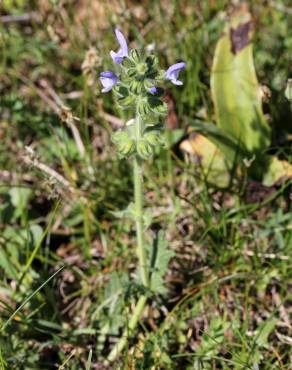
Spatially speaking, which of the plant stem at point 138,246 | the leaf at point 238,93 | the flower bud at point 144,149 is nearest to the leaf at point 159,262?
the plant stem at point 138,246

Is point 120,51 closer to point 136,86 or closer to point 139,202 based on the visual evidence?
point 136,86

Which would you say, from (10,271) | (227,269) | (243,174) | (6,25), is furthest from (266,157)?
(6,25)

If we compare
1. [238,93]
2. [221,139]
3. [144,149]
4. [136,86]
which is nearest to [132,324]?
[144,149]

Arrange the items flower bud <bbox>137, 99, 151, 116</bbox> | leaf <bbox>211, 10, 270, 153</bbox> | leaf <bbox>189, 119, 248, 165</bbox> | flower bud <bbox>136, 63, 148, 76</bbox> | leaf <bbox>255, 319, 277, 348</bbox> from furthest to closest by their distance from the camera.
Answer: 1. leaf <bbox>211, 10, 270, 153</bbox>
2. leaf <bbox>189, 119, 248, 165</bbox>
3. leaf <bbox>255, 319, 277, 348</bbox>
4. flower bud <bbox>137, 99, 151, 116</bbox>
5. flower bud <bbox>136, 63, 148, 76</bbox>

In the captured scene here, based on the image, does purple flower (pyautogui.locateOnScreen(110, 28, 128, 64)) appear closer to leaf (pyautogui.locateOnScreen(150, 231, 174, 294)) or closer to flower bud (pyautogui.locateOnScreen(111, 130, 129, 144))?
flower bud (pyautogui.locateOnScreen(111, 130, 129, 144))

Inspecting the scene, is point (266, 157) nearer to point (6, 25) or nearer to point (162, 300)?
point (162, 300)

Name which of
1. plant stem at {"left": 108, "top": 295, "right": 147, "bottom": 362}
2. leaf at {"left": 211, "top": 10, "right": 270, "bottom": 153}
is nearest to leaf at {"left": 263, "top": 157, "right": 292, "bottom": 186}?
leaf at {"left": 211, "top": 10, "right": 270, "bottom": 153}

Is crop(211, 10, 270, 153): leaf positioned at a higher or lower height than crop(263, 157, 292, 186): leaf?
higher
